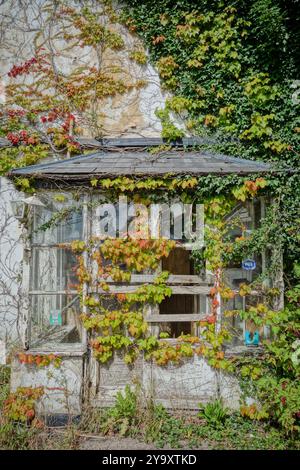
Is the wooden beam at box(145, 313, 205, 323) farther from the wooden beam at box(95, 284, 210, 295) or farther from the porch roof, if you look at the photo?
the porch roof

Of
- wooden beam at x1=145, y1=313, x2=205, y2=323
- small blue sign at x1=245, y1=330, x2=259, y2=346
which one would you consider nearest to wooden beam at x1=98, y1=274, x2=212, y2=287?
wooden beam at x1=145, y1=313, x2=205, y2=323

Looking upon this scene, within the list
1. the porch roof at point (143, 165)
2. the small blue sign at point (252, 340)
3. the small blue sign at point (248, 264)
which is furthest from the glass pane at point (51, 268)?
the small blue sign at point (252, 340)

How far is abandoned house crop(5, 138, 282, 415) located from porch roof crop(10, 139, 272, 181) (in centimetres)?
1

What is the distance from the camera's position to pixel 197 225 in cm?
496

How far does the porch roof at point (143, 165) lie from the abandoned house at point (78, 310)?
1 centimetres

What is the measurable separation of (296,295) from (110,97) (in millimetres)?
5101

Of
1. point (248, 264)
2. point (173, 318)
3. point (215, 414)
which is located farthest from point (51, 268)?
point (215, 414)

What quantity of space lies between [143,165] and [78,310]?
8.31ft

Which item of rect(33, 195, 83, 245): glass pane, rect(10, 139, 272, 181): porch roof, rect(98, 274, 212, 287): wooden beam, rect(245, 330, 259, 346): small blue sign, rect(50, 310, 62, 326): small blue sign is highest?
rect(10, 139, 272, 181): porch roof

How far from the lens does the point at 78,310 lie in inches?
205

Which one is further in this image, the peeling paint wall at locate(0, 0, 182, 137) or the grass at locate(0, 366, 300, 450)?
the peeling paint wall at locate(0, 0, 182, 137)

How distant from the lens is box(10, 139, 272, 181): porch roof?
15.6 feet

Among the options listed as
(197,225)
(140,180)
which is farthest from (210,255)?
(140,180)

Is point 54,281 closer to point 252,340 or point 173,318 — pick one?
point 173,318
